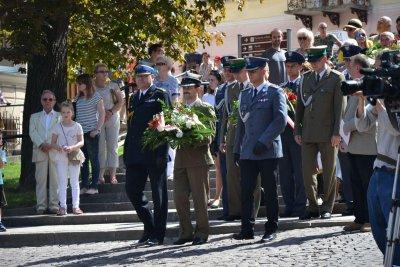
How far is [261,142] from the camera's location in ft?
41.4

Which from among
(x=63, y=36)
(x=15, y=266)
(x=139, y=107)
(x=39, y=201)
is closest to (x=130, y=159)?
(x=139, y=107)

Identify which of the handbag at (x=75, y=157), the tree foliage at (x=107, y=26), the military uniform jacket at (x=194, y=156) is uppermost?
the tree foliage at (x=107, y=26)

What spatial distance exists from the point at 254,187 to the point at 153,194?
1.36 metres

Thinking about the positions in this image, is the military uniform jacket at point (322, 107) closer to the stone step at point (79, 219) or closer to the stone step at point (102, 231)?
the stone step at point (102, 231)

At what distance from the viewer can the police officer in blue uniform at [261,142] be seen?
41.7 feet

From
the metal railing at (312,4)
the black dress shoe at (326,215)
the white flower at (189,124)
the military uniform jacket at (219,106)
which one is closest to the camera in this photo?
the white flower at (189,124)

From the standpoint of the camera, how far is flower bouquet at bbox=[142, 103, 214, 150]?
13.0m

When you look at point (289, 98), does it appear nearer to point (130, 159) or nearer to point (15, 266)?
point (130, 159)

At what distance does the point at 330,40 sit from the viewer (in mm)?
18391

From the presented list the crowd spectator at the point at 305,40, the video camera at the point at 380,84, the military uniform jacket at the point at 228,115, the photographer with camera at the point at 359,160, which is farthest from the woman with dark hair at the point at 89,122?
the video camera at the point at 380,84

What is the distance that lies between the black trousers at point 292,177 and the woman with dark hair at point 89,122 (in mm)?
3962

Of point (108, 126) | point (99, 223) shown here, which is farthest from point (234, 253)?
point (108, 126)

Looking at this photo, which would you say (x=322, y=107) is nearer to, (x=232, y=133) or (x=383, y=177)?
(x=232, y=133)

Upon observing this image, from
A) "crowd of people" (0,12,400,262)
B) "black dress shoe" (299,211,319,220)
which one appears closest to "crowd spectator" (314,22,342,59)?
"crowd of people" (0,12,400,262)
